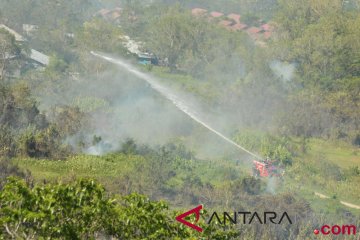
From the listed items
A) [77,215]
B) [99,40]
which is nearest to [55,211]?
[77,215]

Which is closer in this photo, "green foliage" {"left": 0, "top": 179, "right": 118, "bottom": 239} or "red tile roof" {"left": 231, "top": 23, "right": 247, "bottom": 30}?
"green foliage" {"left": 0, "top": 179, "right": 118, "bottom": 239}

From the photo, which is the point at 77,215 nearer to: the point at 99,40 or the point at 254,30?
the point at 99,40

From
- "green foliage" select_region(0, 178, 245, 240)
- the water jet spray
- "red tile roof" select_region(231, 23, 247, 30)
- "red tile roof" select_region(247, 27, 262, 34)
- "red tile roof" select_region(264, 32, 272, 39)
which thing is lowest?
"red tile roof" select_region(231, 23, 247, 30)

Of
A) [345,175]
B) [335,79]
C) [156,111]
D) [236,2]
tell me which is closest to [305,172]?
[345,175]

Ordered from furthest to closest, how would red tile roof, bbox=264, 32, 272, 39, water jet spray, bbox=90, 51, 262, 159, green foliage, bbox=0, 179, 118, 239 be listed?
red tile roof, bbox=264, 32, 272, 39 < water jet spray, bbox=90, 51, 262, 159 < green foliage, bbox=0, 179, 118, 239

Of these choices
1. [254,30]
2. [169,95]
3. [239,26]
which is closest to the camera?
[169,95]

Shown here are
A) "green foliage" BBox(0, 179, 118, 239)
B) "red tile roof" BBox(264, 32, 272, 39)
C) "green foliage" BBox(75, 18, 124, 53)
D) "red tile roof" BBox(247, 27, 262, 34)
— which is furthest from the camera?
"red tile roof" BBox(247, 27, 262, 34)

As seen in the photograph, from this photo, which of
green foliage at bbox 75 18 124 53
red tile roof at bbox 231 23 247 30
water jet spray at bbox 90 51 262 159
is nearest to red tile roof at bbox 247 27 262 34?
red tile roof at bbox 231 23 247 30

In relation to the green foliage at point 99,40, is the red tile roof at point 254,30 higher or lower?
lower

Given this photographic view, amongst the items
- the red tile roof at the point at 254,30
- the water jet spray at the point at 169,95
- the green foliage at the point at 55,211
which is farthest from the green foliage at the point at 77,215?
the red tile roof at the point at 254,30

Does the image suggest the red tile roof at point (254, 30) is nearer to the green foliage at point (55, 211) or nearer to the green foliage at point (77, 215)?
the green foliage at point (77, 215)

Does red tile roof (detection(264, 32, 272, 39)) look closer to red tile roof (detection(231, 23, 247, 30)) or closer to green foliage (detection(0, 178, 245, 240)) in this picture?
red tile roof (detection(231, 23, 247, 30))

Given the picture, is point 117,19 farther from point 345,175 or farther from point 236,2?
point 345,175

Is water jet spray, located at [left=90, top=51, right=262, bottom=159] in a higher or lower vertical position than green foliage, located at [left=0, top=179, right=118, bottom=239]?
lower
